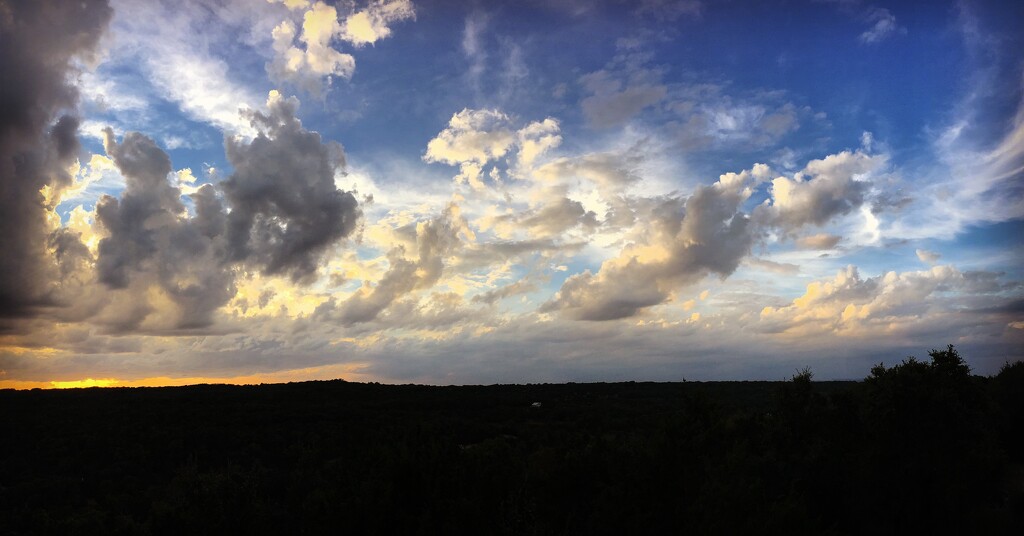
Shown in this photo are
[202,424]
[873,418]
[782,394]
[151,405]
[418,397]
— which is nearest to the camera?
[873,418]

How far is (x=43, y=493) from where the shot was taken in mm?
36844

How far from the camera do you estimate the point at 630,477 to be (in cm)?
2216

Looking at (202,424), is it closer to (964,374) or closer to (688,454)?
(688,454)

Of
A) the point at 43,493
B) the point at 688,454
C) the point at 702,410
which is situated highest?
the point at 702,410

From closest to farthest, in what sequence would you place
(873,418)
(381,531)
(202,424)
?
1. (381,531)
2. (873,418)
3. (202,424)

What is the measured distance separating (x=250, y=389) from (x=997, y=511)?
9881cm

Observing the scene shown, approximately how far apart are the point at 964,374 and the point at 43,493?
196ft

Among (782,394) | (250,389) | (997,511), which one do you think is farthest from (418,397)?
(997,511)

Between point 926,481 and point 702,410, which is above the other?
point 702,410

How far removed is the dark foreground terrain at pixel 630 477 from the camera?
1989 cm

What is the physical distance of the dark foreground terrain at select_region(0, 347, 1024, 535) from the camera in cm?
1989

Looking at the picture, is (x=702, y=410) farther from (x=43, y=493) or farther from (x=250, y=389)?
(x=250, y=389)

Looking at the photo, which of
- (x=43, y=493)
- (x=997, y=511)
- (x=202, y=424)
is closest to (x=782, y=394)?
(x=997, y=511)

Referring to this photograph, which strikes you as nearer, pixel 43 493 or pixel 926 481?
pixel 926 481
